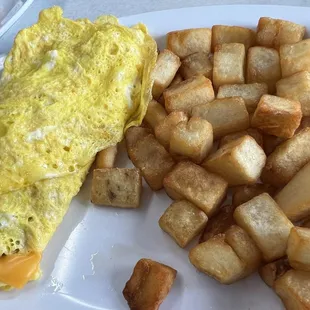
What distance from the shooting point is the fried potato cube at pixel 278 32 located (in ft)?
5.14

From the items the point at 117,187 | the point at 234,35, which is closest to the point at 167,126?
the point at 117,187

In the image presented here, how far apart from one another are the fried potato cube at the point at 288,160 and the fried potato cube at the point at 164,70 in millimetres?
417

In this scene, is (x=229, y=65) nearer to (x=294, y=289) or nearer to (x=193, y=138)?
(x=193, y=138)

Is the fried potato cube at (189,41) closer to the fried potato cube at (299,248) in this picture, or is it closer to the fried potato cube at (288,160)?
the fried potato cube at (288,160)

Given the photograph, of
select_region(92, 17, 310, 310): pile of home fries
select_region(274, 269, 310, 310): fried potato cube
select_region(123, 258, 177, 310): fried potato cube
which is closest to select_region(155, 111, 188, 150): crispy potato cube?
select_region(92, 17, 310, 310): pile of home fries

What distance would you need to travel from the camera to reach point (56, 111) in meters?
1.37

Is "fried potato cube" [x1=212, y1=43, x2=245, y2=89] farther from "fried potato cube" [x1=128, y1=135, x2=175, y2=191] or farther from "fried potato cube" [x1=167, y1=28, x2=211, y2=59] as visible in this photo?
"fried potato cube" [x1=128, y1=135, x2=175, y2=191]

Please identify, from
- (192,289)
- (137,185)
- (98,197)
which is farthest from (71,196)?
(192,289)

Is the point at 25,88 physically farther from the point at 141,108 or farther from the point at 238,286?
the point at 238,286

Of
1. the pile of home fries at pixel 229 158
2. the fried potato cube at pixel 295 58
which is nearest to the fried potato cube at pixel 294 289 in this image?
the pile of home fries at pixel 229 158

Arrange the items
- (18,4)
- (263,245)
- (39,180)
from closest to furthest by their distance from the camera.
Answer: (263,245) < (39,180) < (18,4)

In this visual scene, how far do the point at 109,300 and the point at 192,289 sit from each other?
197 mm

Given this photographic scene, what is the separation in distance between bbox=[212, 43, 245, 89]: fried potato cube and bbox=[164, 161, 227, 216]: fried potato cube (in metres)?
0.32

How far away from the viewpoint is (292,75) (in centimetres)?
145
